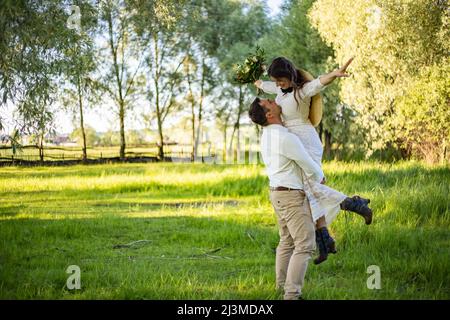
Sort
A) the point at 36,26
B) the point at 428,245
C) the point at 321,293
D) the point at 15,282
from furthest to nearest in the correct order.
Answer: the point at 36,26
the point at 428,245
the point at 15,282
the point at 321,293

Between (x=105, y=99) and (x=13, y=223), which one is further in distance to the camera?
(x=105, y=99)

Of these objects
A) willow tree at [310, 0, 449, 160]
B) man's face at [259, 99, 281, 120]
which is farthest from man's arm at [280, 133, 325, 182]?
willow tree at [310, 0, 449, 160]

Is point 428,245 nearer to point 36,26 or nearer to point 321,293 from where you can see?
point 321,293

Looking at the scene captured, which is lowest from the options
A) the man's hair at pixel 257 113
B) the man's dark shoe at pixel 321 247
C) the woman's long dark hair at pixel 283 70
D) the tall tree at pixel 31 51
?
the man's dark shoe at pixel 321 247

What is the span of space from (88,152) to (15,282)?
27949 mm

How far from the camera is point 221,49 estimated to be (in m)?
34.7

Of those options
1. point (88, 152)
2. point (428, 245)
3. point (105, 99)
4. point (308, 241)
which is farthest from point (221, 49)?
point (308, 241)

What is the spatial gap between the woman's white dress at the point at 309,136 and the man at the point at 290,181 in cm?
8

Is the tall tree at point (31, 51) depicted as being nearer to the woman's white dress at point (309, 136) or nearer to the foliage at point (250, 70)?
the foliage at point (250, 70)

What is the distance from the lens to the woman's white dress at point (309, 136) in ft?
18.8

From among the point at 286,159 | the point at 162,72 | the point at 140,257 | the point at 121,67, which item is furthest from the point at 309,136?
the point at 162,72

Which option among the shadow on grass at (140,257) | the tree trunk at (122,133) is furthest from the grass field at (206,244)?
the tree trunk at (122,133)

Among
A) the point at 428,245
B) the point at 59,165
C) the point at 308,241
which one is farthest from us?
the point at 59,165

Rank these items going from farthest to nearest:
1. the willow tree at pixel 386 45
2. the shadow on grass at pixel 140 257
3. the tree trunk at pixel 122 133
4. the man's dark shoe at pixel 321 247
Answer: the tree trunk at pixel 122 133
the willow tree at pixel 386 45
the shadow on grass at pixel 140 257
the man's dark shoe at pixel 321 247
